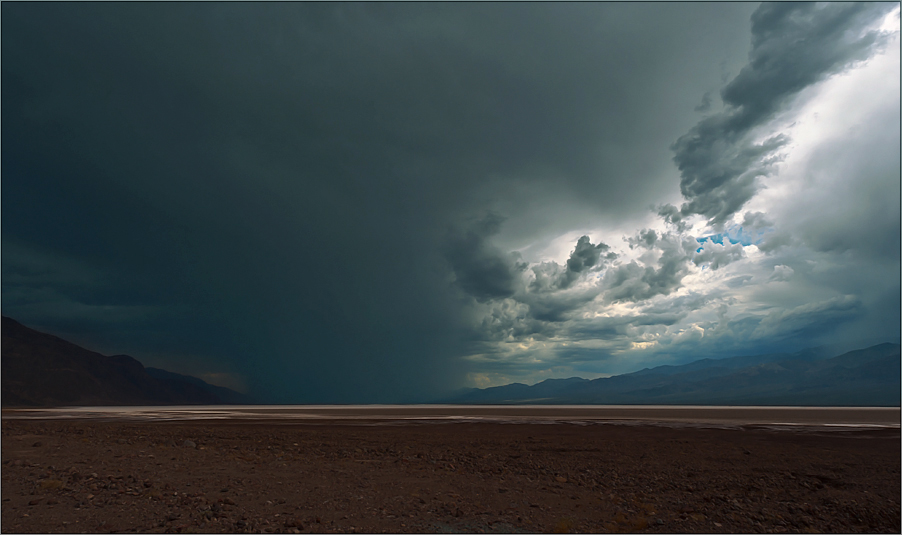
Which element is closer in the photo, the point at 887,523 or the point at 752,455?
the point at 887,523

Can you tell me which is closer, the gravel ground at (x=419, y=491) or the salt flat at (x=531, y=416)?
the gravel ground at (x=419, y=491)

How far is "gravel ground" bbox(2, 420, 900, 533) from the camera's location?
424 inches

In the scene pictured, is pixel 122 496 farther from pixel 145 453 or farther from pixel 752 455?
pixel 752 455

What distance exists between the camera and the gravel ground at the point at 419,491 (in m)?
10.8

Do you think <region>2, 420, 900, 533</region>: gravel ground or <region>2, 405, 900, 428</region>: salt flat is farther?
<region>2, 405, 900, 428</region>: salt flat

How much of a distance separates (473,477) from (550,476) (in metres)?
2.93

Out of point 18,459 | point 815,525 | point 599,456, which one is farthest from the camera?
point 599,456

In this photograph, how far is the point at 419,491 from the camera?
1367 centimetres

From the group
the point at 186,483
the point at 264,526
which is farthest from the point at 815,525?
the point at 186,483

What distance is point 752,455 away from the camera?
22.8 metres

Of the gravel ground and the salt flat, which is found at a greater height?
the salt flat

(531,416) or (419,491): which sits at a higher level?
(531,416)

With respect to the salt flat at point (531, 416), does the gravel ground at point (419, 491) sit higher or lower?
lower

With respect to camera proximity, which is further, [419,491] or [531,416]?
[531,416]
